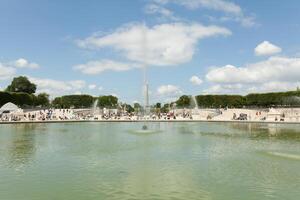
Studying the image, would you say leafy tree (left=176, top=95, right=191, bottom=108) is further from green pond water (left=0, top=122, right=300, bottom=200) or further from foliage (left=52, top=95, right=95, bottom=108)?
green pond water (left=0, top=122, right=300, bottom=200)

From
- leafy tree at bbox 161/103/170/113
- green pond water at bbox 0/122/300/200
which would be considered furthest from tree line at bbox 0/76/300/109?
green pond water at bbox 0/122/300/200

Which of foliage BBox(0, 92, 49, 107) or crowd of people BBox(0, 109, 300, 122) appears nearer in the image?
crowd of people BBox(0, 109, 300, 122)

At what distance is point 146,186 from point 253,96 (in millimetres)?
69002

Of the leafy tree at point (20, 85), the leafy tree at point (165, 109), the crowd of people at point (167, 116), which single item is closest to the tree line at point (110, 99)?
the leafy tree at point (20, 85)

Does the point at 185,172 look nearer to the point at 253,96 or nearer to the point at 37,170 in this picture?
the point at 37,170

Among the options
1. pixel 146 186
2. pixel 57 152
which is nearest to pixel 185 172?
pixel 146 186

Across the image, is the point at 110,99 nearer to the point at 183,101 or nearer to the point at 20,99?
the point at 183,101

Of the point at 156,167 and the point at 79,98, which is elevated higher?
the point at 79,98

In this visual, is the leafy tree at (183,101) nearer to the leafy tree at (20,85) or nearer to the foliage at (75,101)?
the foliage at (75,101)

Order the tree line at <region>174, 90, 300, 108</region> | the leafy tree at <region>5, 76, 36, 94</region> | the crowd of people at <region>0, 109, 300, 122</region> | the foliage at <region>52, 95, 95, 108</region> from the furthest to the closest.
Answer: the leafy tree at <region>5, 76, 36, 94</region> → the foliage at <region>52, 95, 95, 108</region> → the tree line at <region>174, 90, 300, 108</region> → the crowd of people at <region>0, 109, 300, 122</region>

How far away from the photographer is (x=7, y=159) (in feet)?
52.5

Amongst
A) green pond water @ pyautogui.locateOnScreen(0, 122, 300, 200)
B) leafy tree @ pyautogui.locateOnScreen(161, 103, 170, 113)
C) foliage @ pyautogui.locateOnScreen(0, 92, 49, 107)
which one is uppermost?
foliage @ pyautogui.locateOnScreen(0, 92, 49, 107)

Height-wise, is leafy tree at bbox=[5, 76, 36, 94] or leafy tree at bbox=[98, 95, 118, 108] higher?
leafy tree at bbox=[5, 76, 36, 94]

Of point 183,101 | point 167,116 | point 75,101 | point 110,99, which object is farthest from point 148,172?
point 110,99
